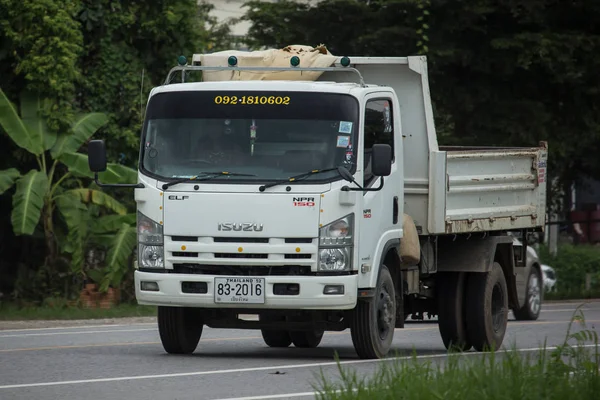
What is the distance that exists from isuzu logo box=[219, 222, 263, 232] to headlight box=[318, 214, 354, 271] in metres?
0.55

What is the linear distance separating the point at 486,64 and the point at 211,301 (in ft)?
53.3

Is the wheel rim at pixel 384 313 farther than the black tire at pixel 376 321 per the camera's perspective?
Yes

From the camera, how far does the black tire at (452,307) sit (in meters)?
15.9

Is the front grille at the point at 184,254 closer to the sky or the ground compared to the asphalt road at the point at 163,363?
closer to the sky

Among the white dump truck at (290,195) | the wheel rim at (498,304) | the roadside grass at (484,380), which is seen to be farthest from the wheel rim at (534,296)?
the roadside grass at (484,380)

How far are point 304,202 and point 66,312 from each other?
9.73 metres

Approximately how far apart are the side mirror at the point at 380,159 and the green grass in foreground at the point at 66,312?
933cm

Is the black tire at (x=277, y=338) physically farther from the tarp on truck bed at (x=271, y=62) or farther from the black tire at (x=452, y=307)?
the tarp on truck bed at (x=271, y=62)

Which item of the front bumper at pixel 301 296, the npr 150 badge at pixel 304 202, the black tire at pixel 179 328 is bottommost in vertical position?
the black tire at pixel 179 328

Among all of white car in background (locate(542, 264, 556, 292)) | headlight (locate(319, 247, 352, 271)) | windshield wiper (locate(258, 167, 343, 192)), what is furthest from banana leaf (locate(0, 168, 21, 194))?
white car in background (locate(542, 264, 556, 292))

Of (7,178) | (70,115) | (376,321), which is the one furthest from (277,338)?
(70,115)

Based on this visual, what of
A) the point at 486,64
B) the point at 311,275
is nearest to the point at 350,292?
the point at 311,275

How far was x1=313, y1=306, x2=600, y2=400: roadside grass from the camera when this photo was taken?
880 cm

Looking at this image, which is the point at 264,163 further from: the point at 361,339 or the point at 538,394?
the point at 538,394
